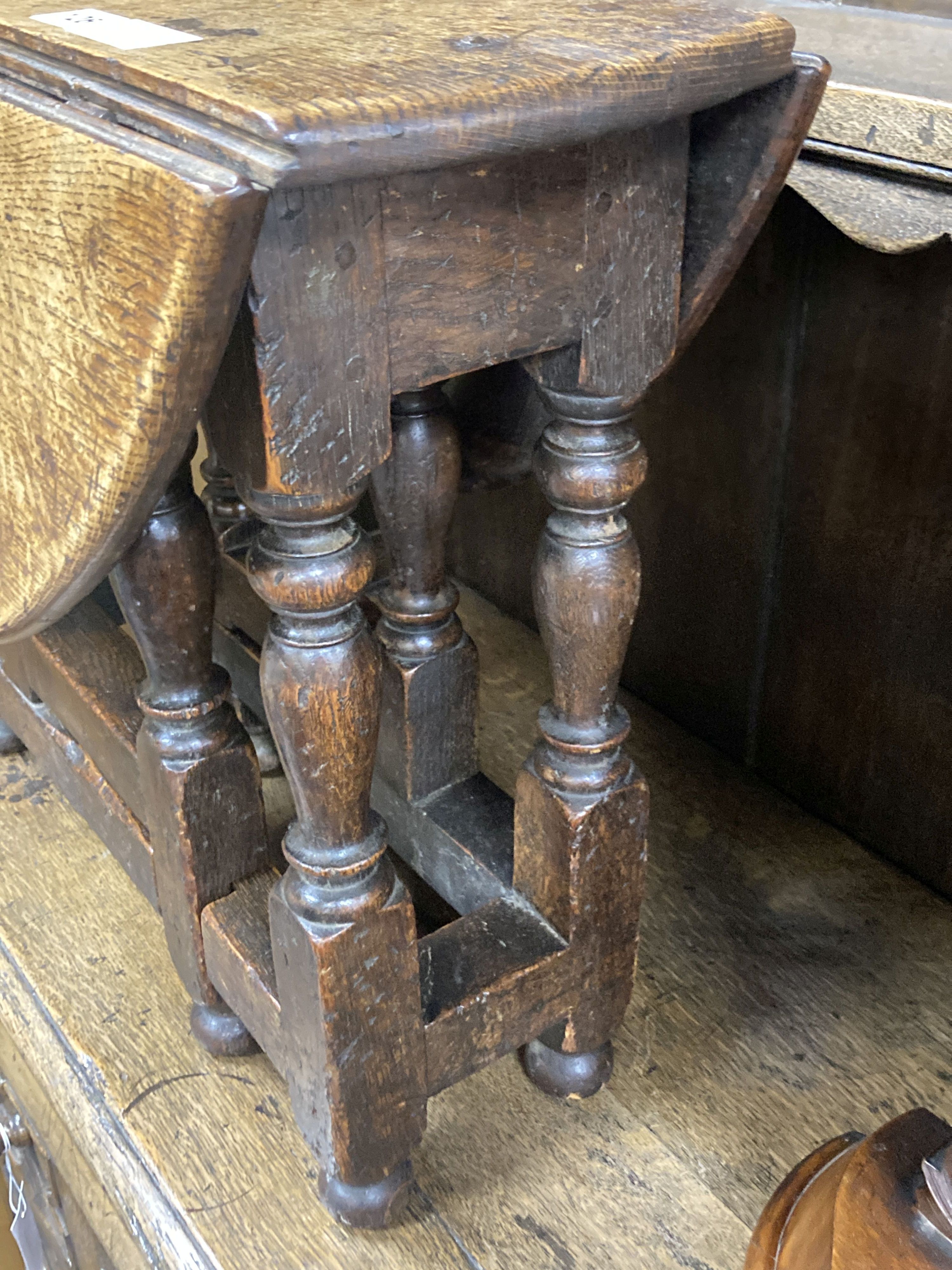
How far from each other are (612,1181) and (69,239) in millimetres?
793

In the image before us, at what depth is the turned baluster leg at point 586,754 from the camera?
0.79m

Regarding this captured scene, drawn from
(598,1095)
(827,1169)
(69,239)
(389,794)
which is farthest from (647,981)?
(69,239)

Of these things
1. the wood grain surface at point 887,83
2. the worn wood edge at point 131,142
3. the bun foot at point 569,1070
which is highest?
the worn wood edge at point 131,142

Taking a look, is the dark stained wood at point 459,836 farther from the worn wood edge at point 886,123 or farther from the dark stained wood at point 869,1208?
the worn wood edge at point 886,123

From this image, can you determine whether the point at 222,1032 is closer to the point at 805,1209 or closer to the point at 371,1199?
the point at 371,1199

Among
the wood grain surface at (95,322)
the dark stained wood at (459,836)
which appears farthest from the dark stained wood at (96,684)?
the wood grain surface at (95,322)

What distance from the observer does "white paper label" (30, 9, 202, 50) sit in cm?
64

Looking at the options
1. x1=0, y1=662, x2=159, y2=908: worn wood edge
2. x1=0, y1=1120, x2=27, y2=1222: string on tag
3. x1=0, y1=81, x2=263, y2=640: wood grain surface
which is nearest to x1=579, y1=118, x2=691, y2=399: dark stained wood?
x1=0, y1=81, x2=263, y2=640: wood grain surface

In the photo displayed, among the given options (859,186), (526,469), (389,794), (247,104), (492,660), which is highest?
(247,104)

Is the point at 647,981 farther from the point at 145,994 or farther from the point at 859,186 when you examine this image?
the point at 859,186

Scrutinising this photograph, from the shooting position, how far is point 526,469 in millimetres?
1045

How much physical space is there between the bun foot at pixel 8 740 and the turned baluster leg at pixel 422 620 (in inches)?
23.4

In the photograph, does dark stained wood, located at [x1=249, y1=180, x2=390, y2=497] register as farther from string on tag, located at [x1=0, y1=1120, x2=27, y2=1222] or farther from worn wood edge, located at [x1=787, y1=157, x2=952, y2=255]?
string on tag, located at [x1=0, y1=1120, x2=27, y2=1222]

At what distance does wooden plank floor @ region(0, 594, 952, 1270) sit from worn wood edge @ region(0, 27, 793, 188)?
2.53 feet
